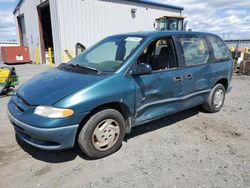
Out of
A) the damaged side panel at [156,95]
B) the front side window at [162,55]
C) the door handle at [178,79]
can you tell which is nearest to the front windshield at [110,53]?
the front side window at [162,55]

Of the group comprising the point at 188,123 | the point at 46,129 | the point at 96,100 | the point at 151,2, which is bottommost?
the point at 188,123

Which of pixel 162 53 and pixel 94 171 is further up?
pixel 162 53

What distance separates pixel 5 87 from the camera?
647 centimetres

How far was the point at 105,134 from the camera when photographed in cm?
320

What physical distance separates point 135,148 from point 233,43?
27705 millimetres

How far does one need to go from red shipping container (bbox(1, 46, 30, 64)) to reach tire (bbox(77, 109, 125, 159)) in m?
16.5

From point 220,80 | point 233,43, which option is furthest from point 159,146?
point 233,43

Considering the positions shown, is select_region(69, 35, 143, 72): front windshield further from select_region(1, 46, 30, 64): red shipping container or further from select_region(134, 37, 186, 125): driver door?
select_region(1, 46, 30, 64): red shipping container

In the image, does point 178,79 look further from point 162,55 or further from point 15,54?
point 15,54

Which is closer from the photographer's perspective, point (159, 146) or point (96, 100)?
point (96, 100)

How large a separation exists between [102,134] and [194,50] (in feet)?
8.00

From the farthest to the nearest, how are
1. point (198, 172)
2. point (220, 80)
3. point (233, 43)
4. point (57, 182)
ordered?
point (233, 43)
point (220, 80)
point (198, 172)
point (57, 182)

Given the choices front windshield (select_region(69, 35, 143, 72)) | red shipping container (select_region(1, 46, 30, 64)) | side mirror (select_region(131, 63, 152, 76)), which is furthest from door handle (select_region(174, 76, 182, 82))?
red shipping container (select_region(1, 46, 30, 64))

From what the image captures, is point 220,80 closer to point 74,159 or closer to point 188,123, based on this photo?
point 188,123
